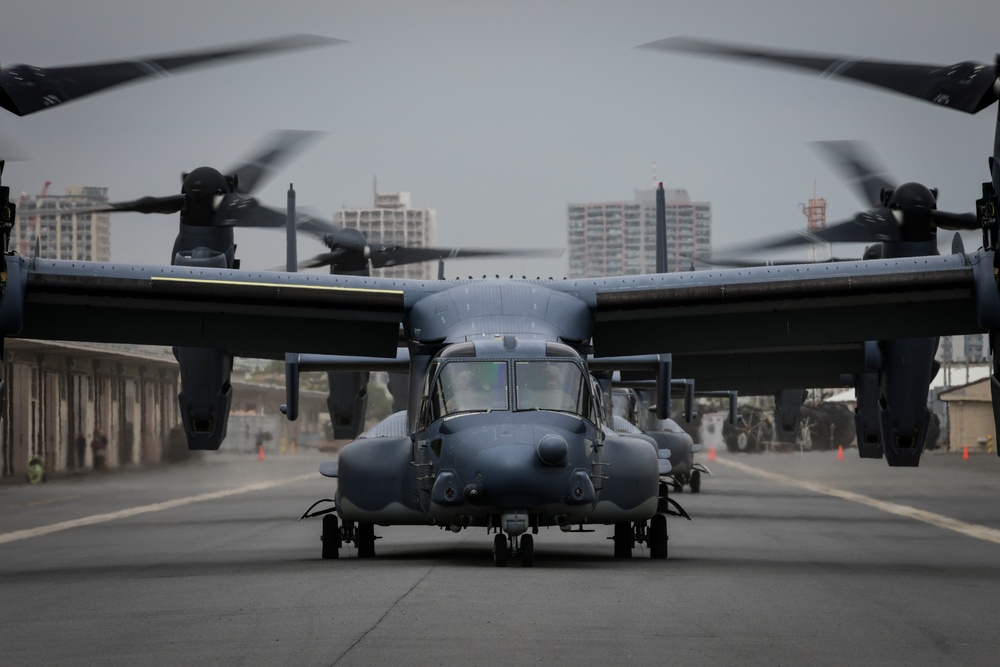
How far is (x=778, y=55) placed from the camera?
2002 centimetres

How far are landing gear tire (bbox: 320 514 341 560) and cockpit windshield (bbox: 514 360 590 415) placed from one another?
3.56 m

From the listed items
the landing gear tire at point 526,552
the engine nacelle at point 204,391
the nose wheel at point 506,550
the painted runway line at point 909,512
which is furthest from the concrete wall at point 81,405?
the landing gear tire at point 526,552

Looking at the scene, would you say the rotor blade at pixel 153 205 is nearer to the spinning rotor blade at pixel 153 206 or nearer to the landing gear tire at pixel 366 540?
the spinning rotor blade at pixel 153 206

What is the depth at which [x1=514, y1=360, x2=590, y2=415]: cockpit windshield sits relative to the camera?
59.0 feet

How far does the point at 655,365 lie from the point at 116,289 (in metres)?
15.6

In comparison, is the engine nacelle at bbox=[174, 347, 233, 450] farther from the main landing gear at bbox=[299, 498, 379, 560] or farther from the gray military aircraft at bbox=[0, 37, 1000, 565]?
the main landing gear at bbox=[299, 498, 379, 560]

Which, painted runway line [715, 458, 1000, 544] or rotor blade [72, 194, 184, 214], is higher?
rotor blade [72, 194, 184, 214]

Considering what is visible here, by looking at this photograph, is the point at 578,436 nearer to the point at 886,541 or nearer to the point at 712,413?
the point at 886,541

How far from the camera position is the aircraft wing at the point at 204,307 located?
65.5 ft

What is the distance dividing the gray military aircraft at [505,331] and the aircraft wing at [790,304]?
0.03m

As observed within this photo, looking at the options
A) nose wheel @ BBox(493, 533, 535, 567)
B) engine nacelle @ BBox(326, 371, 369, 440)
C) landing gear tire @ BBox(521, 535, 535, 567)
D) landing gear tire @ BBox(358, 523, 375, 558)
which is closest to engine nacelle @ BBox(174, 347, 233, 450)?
landing gear tire @ BBox(358, 523, 375, 558)

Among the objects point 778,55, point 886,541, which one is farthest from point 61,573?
point 886,541

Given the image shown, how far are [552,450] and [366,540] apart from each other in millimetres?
4241

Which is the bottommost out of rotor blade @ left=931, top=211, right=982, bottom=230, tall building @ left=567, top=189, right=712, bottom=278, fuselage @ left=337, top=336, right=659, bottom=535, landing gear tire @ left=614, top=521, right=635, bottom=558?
landing gear tire @ left=614, top=521, right=635, bottom=558
